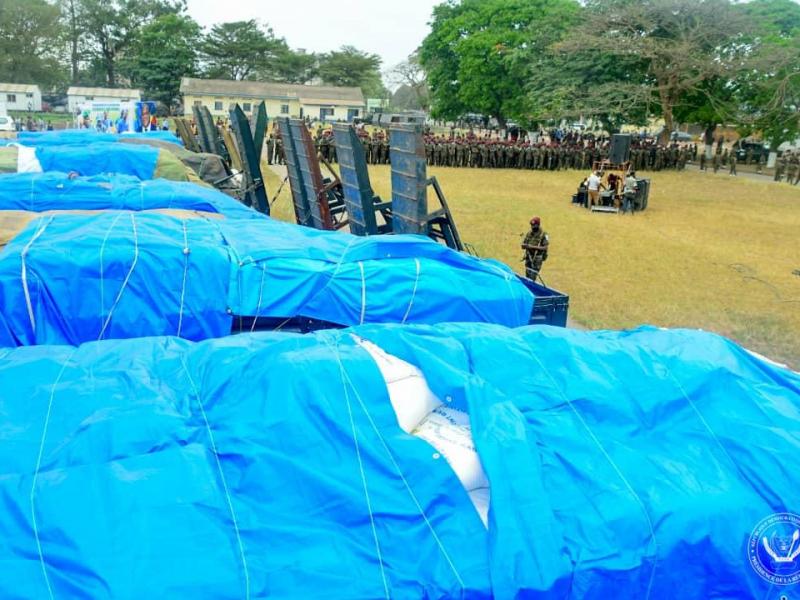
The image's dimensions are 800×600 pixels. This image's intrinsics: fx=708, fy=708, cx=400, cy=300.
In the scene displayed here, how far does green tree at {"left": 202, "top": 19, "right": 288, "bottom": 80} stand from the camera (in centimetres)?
6003

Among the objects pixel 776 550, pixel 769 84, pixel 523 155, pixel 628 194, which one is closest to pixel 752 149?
A: pixel 769 84

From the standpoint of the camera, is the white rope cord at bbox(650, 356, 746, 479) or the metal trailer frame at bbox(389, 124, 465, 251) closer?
the white rope cord at bbox(650, 356, 746, 479)

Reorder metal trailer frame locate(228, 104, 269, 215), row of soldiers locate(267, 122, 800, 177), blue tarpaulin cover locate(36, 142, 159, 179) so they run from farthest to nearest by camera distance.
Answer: row of soldiers locate(267, 122, 800, 177) → metal trailer frame locate(228, 104, 269, 215) → blue tarpaulin cover locate(36, 142, 159, 179)

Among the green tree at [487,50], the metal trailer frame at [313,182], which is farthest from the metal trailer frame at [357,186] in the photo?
the green tree at [487,50]

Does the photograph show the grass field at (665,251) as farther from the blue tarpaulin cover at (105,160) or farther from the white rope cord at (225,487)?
the white rope cord at (225,487)

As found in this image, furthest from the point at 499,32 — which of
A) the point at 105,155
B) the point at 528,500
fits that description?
the point at 528,500

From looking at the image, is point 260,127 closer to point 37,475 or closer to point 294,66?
point 37,475

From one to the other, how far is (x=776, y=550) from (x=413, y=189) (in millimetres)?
6320

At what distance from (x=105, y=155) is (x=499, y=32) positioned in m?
33.5

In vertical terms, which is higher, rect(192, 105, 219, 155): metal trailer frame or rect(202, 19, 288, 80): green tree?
rect(202, 19, 288, 80): green tree

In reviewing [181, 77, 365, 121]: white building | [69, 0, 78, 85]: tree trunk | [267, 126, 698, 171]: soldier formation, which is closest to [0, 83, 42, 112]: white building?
[181, 77, 365, 121]: white building

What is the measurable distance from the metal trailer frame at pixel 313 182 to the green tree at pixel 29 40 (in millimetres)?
54866

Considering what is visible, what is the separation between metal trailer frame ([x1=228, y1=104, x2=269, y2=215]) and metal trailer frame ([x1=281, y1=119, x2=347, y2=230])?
964mm

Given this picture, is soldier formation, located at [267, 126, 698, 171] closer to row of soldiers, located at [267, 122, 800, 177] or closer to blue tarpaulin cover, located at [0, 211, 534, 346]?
row of soldiers, located at [267, 122, 800, 177]
